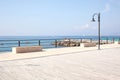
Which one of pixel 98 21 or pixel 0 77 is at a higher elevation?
pixel 98 21

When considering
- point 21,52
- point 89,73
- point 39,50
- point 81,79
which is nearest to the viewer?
point 81,79

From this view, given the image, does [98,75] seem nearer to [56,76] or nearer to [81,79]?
[81,79]

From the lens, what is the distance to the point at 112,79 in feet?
21.1

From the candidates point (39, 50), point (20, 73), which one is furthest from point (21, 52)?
point (20, 73)

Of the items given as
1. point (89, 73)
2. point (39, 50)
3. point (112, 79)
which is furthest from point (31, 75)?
point (39, 50)

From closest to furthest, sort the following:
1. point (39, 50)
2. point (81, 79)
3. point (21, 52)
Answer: point (81, 79) → point (21, 52) → point (39, 50)

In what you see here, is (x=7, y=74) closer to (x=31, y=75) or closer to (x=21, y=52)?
(x=31, y=75)

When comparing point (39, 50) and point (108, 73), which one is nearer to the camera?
point (108, 73)

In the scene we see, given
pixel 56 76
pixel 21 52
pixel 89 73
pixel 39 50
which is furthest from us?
pixel 39 50

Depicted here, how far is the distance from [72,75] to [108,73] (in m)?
1.32

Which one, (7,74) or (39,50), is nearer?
(7,74)

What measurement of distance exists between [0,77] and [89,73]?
2971 millimetres

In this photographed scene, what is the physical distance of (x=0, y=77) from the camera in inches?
262

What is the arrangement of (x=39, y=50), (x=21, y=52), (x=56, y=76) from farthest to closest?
(x=39, y=50), (x=21, y=52), (x=56, y=76)
